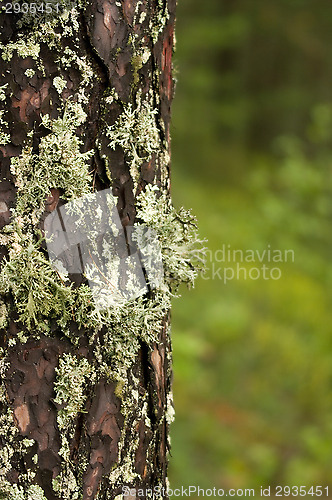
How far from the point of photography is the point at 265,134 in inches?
395

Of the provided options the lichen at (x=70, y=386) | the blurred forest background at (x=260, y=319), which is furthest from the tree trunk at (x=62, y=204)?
the blurred forest background at (x=260, y=319)

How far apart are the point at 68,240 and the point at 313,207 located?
11.7 ft

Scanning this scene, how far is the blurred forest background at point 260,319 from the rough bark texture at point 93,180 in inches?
66.0

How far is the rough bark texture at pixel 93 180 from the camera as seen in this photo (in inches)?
39.0

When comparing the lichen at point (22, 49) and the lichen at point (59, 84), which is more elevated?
the lichen at point (22, 49)

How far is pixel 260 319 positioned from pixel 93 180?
3954 millimetres

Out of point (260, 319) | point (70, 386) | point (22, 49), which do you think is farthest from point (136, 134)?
point (260, 319)

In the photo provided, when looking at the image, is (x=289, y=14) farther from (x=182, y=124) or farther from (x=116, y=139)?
(x=116, y=139)

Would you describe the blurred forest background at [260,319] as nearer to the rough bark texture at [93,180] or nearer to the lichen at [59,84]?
the rough bark texture at [93,180]

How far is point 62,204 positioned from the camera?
1.04 metres

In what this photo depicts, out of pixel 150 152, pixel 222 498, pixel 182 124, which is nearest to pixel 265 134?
pixel 182 124

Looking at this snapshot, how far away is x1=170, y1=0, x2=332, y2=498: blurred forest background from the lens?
336cm

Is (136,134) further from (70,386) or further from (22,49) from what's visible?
(70,386)

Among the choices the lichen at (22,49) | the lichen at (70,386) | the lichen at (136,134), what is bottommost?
the lichen at (70,386)
